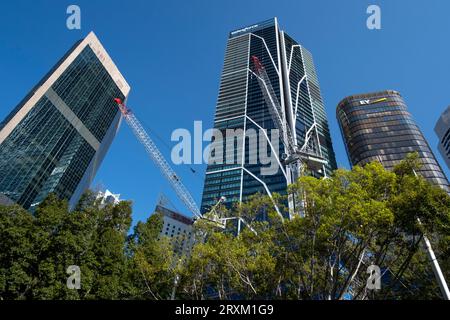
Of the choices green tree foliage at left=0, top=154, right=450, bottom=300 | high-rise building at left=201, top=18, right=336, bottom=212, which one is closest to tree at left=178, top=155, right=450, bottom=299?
green tree foliage at left=0, top=154, right=450, bottom=300

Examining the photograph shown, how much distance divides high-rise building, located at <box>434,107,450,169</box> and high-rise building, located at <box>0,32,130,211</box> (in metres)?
109

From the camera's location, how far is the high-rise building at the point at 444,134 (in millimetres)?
88000

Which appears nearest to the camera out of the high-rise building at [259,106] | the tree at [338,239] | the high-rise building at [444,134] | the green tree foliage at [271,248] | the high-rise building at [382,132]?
the tree at [338,239]

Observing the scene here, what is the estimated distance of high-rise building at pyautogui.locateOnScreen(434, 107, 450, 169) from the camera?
289 feet

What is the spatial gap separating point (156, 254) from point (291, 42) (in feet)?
533

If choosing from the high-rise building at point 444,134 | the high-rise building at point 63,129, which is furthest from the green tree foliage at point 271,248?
the high-rise building at point 444,134

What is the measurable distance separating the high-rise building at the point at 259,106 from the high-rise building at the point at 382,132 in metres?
12.4

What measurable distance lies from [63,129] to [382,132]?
10476 centimetres

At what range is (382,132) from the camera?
100438mm

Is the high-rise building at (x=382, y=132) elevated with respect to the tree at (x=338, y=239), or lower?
elevated

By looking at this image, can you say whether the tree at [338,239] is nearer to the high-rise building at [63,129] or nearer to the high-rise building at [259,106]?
the high-rise building at [259,106]

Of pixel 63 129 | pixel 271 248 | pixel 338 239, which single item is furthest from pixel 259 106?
pixel 338 239

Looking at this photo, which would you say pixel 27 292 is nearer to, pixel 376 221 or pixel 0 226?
pixel 0 226
